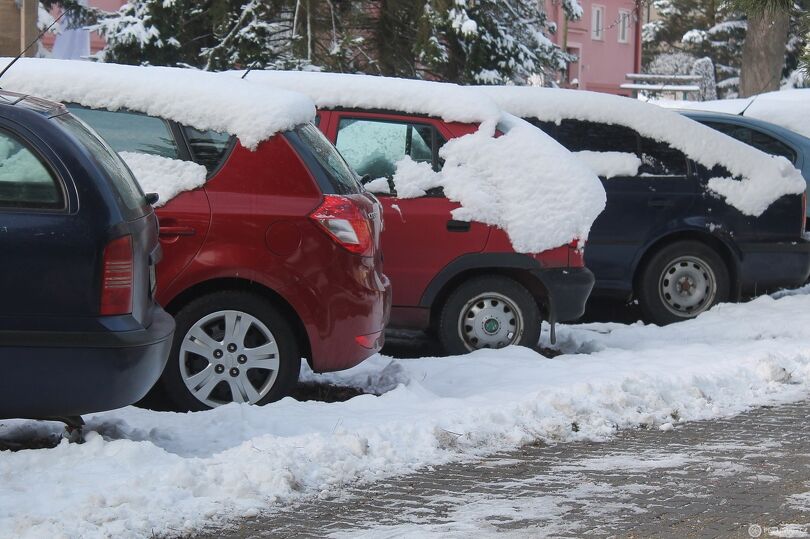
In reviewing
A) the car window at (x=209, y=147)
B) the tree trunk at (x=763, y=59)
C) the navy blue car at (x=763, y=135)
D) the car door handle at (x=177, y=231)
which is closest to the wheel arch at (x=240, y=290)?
the car door handle at (x=177, y=231)

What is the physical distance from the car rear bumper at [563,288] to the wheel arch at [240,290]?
7.88ft

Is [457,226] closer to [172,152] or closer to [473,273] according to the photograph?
[473,273]

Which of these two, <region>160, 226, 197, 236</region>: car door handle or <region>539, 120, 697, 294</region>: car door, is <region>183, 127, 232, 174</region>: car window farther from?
<region>539, 120, 697, 294</region>: car door

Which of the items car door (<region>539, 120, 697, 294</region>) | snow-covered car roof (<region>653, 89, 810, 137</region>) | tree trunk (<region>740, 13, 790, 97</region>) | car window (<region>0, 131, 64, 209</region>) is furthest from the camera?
tree trunk (<region>740, 13, 790, 97</region>)

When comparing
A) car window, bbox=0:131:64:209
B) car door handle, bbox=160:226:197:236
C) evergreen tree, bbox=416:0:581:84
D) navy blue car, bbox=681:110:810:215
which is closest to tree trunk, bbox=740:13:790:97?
evergreen tree, bbox=416:0:581:84

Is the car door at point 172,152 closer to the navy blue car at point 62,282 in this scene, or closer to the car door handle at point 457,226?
the navy blue car at point 62,282

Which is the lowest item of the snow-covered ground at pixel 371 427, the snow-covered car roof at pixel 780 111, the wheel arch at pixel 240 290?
the snow-covered ground at pixel 371 427

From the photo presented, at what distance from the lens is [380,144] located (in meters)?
8.91

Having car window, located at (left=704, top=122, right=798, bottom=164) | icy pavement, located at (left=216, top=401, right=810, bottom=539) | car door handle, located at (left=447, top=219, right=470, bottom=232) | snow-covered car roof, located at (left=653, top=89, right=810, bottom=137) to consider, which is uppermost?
snow-covered car roof, located at (left=653, top=89, right=810, bottom=137)

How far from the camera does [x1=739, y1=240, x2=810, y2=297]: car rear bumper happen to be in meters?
11.0

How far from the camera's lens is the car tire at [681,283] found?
10930 mm

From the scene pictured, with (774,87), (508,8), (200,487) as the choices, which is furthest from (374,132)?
(774,87)

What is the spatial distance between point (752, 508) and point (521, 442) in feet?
4.69

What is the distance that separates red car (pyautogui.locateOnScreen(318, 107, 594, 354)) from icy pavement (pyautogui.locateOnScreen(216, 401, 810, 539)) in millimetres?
2148
